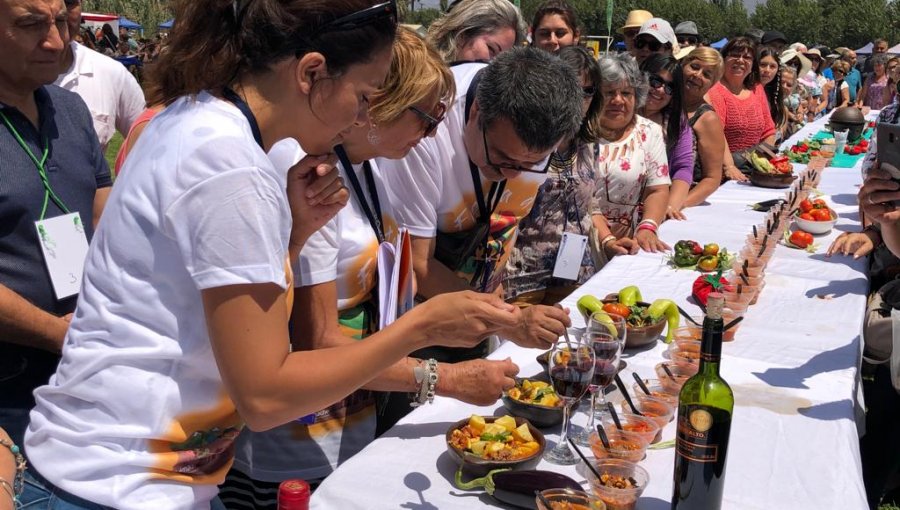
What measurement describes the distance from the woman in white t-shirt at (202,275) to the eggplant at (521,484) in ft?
1.29

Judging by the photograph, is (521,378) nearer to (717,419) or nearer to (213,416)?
(717,419)

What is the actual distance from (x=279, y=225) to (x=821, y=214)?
3460 mm

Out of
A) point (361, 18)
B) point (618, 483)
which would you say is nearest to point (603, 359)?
point (618, 483)

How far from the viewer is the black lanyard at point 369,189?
1.89 m

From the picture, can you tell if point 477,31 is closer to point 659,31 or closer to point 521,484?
point 521,484

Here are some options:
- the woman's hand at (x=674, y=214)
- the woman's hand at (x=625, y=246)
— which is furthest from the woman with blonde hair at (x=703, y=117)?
the woman's hand at (x=625, y=246)

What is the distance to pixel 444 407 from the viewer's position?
6.12 ft

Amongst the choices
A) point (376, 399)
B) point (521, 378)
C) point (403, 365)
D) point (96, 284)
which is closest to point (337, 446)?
point (376, 399)

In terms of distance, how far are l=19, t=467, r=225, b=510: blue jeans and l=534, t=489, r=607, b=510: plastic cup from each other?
698 mm

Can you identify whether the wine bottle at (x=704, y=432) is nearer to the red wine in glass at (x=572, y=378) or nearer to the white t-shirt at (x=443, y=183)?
the red wine in glass at (x=572, y=378)

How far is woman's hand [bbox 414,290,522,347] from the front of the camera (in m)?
1.34

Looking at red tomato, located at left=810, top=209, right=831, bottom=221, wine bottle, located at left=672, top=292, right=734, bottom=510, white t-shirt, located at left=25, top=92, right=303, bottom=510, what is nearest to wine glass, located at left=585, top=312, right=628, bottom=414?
wine bottle, located at left=672, top=292, right=734, bottom=510

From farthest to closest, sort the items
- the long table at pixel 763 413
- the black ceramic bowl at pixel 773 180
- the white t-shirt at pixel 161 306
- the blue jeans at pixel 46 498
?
the black ceramic bowl at pixel 773 180 < the long table at pixel 763 413 < the blue jeans at pixel 46 498 < the white t-shirt at pixel 161 306

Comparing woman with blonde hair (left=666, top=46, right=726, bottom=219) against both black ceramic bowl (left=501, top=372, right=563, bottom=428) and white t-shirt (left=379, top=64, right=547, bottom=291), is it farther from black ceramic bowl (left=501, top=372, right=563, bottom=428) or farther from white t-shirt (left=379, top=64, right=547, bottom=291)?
black ceramic bowl (left=501, top=372, right=563, bottom=428)
